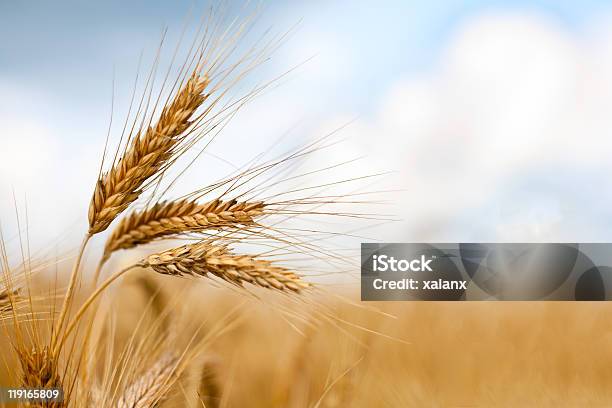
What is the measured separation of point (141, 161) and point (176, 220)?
0.17 meters

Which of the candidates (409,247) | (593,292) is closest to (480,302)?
(593,292)

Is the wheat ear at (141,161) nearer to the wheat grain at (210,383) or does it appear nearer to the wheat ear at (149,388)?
the wheat ear at (149,388)

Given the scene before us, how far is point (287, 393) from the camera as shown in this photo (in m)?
1.96

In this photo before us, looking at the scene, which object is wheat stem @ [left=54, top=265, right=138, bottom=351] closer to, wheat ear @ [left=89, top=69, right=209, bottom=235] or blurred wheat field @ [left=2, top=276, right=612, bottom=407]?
Answer: wheat ear @ [left=89, top=69, right=209, bottom=235]

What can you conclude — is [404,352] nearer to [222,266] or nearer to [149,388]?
[149,388]

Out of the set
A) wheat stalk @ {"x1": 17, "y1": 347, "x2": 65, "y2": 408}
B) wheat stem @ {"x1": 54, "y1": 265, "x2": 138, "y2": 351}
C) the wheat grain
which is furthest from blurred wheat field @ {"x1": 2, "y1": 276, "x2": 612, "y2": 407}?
wheat stalk @ {"x1": 17, "y1": 347, "x2": 65, "y2": 408}

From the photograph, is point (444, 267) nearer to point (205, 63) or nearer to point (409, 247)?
point (409, 247)

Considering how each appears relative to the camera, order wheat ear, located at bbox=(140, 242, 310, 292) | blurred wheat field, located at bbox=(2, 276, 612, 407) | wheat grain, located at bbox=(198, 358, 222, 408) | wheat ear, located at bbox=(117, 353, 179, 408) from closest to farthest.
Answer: wheat ear, located at bbox=(140, 242, 310, 292) < wheat ear, located at bbox=(117, 353, 179, 408) < wheat grain, located at bbox=(198, 358, 222, 408) < blurred wheat field, located at bbox=(2, 276, 612, 407)

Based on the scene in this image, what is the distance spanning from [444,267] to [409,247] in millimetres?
259

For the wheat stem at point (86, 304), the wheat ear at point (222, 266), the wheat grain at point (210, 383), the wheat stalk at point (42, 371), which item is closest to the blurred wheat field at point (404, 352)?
the wheat grain at point (210, 383)

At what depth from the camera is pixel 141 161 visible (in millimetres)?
1510

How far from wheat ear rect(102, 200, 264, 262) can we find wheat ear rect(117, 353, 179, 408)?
37 cm

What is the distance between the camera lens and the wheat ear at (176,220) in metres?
1.45

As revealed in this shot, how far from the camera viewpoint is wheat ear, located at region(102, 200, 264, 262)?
1446mm
